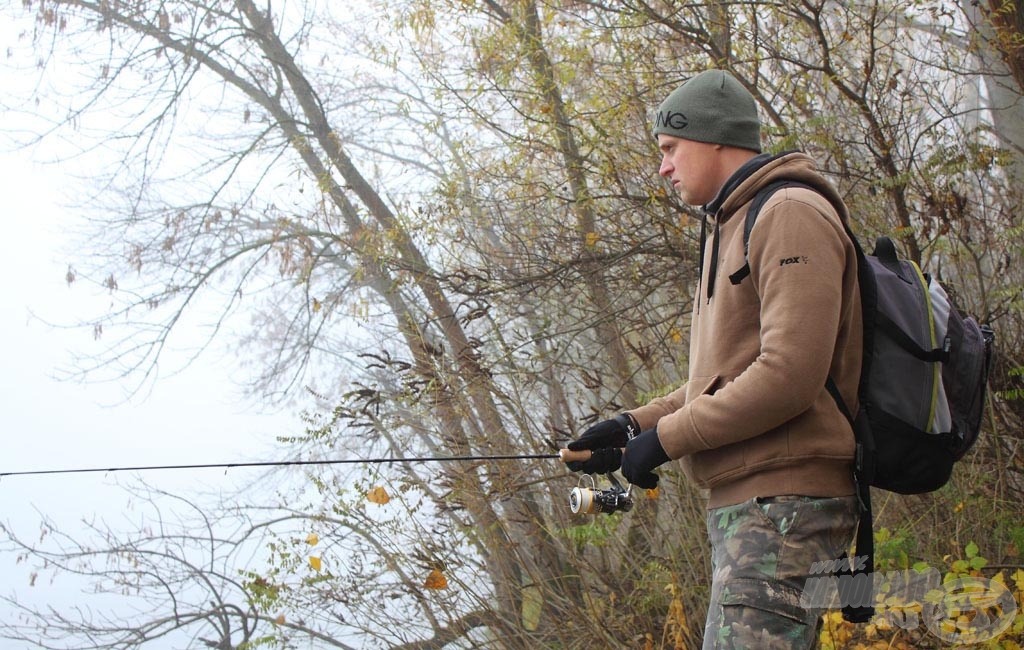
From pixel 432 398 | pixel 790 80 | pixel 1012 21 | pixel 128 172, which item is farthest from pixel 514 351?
pixel 128 172

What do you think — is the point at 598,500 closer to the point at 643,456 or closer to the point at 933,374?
the point at 643,456

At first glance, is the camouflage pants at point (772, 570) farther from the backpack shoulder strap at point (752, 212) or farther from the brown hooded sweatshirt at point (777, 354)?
the backpack shoulder strap at point (752, 212)

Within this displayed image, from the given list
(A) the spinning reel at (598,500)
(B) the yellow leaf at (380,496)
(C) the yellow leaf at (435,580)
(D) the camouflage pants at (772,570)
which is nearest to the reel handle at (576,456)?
(A) the spinning reel at (598,500)

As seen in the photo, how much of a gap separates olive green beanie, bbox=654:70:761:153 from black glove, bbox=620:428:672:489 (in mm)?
672

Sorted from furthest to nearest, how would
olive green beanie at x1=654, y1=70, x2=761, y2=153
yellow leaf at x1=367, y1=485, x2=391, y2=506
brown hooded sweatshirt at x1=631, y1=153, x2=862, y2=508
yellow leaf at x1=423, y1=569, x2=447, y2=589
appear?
yellow leaf at x1=367, y1=485, x2=391, y2=506
yellow leaf at x1=423, y1=569, x2=447, y2=589
olive green beanie at x1=654, y1=70, x2=761, y2=153
brown hooded sweatshirt at x1=631, y1=153, x2=862, y2=508

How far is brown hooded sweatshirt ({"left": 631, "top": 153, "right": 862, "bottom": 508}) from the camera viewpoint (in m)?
1.87

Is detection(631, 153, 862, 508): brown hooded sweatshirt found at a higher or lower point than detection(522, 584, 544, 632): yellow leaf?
higher

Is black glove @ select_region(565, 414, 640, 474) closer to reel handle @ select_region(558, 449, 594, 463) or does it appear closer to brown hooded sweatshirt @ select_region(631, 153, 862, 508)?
reel handle @ select_region(558, 449, 594, 463)

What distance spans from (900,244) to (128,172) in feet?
26.5

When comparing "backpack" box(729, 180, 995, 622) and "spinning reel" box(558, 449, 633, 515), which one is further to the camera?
"spinning reel" box(558, 449, 633, 515)

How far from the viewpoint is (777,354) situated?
187cm

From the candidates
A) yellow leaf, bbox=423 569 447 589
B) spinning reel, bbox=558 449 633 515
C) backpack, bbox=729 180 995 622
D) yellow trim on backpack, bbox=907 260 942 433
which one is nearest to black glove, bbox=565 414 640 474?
spinning reel, bbox=558 449 633 515

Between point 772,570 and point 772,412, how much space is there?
304 mm

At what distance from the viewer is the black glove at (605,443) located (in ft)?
7.60
